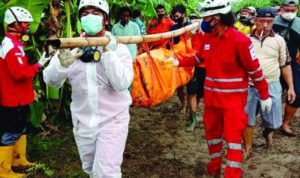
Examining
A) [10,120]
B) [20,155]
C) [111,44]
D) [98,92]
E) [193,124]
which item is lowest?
[193,124]

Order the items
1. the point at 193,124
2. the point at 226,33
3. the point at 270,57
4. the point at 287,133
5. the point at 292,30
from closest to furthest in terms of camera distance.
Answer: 1. the point at 226,33
2. the point at 270,57
3. the point at 292,30
4. the point at 287,133
5. the point at 193,124

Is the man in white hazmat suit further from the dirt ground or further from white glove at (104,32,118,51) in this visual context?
the dirt ground

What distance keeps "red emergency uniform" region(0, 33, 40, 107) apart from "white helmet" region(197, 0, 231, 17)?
187 cm

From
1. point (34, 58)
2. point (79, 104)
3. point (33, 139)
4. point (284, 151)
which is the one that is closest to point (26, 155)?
point (33, 139)

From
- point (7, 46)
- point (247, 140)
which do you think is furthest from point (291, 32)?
point (7, 46)

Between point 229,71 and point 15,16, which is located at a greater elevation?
point 15,16

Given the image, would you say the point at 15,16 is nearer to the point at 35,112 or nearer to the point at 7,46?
the point at 7,46

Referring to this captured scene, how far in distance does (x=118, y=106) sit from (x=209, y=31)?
142 cm

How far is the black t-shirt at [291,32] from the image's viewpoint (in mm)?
6371

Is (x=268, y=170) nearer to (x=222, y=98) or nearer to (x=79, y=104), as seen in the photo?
(x=222, y=98)

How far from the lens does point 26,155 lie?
574cm

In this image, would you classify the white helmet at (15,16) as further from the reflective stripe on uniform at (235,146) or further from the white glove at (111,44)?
the reflective stripe on uniform at (235,146)

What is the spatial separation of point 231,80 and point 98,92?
1480 mm

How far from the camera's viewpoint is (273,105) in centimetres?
554
